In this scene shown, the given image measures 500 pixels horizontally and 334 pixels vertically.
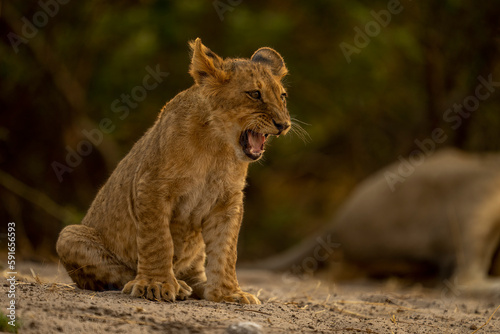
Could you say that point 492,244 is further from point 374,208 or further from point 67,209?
point 67,209

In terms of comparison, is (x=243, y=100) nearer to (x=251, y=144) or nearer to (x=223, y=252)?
(x=251, y=144)

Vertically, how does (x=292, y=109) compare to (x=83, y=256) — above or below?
above

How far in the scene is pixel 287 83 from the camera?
30.2 ft

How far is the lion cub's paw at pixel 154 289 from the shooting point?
411 centimetres

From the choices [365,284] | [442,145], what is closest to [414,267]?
[365,284]

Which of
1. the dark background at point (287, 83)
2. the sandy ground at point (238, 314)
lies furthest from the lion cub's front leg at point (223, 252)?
the dark background at point (287, 83)

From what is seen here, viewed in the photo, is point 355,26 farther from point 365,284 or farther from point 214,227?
point 214,227

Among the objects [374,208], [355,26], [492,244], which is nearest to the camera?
[492,244]

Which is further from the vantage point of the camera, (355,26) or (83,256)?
(355,26)

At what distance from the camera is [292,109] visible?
12.5 m

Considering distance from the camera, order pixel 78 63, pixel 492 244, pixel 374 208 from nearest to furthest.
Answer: pixel 492 244 → pixel 374 208 → pixel 78 63

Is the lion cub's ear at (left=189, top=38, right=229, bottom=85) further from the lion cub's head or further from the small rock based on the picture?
the small rock

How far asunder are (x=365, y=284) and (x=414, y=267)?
617mm

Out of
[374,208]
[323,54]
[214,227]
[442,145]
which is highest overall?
[323,54]
